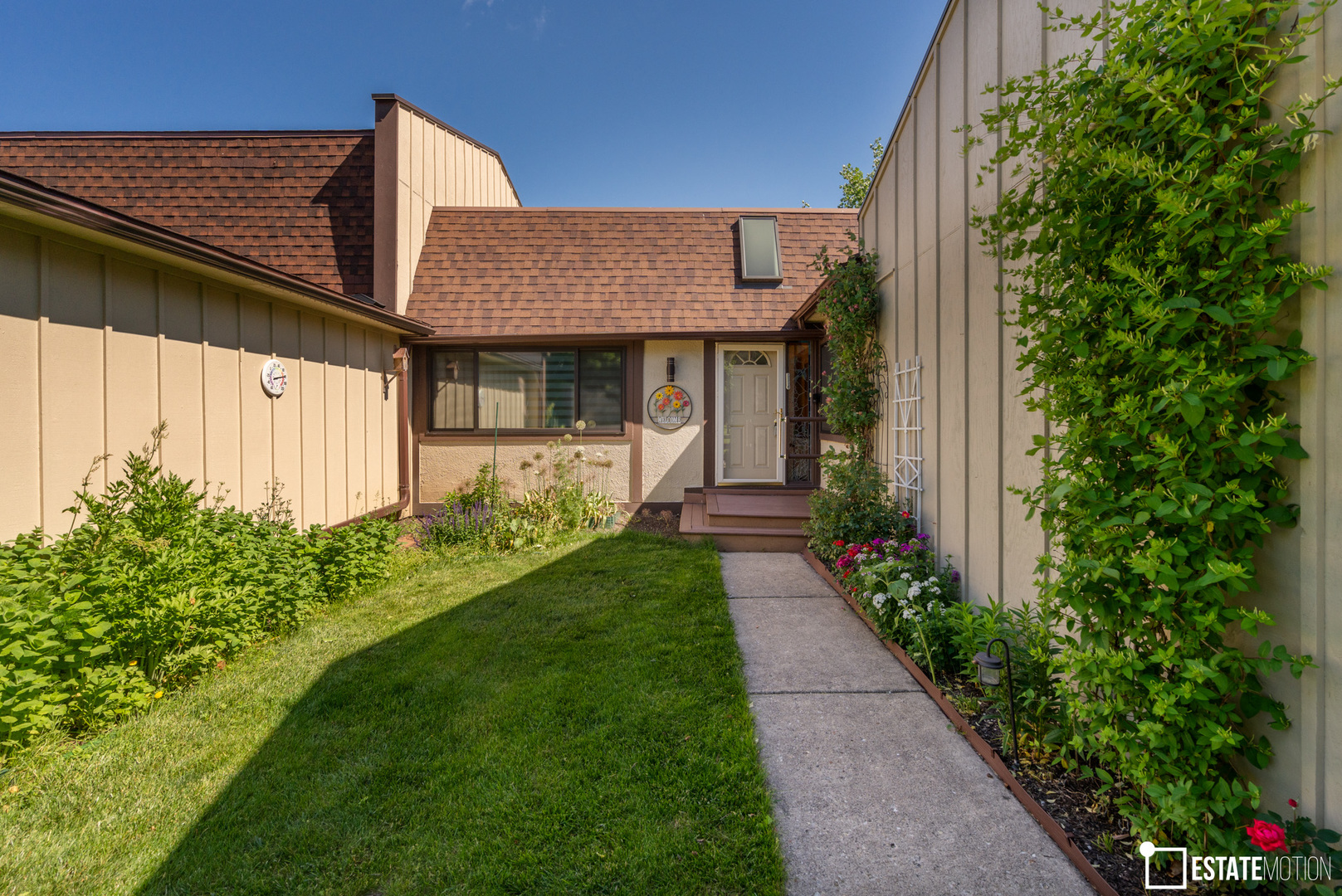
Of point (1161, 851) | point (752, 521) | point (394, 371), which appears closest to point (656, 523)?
point (752, 521)

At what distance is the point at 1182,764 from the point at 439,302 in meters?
8.58

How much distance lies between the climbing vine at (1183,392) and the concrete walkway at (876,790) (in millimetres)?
451

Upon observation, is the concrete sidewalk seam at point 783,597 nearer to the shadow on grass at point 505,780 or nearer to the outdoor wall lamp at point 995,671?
the shadow on grass at point 505,780

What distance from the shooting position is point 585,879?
181 centimetres

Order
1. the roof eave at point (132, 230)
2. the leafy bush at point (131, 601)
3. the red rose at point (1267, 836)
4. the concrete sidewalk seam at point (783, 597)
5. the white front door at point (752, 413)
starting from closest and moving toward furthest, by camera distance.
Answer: the red rose at point (1267, 836) → the leafy bush at point (131, 601) → the roof eave at point (132, 230) → the concrete sidewalk seam at point (783, 597) → the white front door at point (752, 413)

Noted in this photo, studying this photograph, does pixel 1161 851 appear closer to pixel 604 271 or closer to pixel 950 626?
pixel 950 626

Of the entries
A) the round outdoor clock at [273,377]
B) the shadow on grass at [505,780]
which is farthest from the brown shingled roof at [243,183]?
the shadow on grass at [505,780]

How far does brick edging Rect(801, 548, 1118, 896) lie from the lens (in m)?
1.78

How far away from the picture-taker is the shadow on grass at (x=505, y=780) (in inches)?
72.7

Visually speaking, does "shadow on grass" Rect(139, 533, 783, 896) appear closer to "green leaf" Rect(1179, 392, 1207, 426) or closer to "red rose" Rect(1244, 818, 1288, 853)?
"red rose" Rect(1244, 818, 1288, 853)

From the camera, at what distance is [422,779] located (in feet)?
7.69

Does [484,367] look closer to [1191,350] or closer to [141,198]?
[141,198]

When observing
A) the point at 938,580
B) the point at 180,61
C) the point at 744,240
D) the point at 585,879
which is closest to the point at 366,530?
the point at 585,879

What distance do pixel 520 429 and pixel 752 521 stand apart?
144 inches
